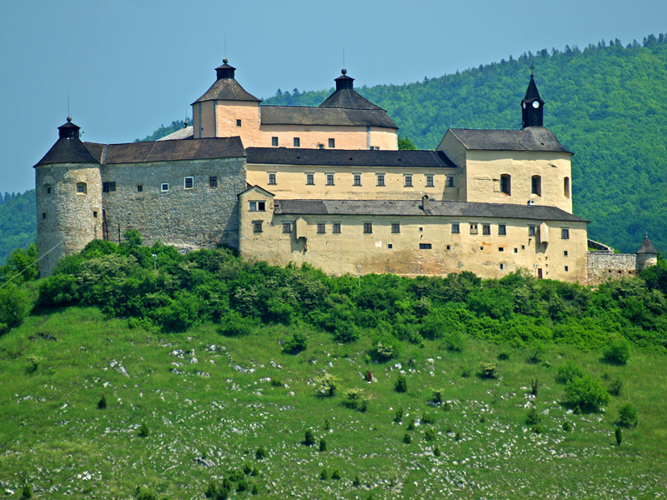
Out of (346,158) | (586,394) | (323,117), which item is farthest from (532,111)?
(586,394)

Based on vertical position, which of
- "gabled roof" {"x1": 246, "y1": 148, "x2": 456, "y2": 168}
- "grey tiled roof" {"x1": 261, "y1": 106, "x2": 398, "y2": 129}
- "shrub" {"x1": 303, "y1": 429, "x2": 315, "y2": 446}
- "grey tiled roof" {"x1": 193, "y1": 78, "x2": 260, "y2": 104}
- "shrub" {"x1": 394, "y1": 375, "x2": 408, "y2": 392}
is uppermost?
"grey tiled roof" {"x1": 193, "y1": 78, "x2": 260, "y2": 104}

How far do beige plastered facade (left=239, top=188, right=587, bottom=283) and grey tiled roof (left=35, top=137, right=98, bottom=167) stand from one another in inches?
495

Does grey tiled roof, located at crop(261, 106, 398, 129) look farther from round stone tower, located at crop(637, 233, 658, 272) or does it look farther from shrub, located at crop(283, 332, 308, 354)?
shrub, located at crop(283, 332, 308, 354)

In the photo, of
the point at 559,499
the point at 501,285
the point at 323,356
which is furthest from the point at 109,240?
the point at 559,499

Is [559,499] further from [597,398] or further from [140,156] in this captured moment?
[140,156]

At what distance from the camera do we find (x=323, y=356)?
6519cm

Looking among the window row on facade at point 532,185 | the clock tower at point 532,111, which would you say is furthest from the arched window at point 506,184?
the clock tower at point 532,111

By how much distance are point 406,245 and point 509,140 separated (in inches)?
609

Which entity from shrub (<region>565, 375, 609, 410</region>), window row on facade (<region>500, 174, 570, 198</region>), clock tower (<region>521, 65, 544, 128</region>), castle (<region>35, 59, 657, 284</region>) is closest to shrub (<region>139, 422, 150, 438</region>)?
castle (<region>35, 59, 657, 284</region>)

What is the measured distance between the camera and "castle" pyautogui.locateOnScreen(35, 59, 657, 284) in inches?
2965

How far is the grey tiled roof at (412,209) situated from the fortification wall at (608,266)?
10.7ft

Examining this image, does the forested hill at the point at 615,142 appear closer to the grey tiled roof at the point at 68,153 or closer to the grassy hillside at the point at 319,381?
the grassy hillside at the point at 319,381

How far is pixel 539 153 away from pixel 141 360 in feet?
127

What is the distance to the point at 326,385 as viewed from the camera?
200ft
